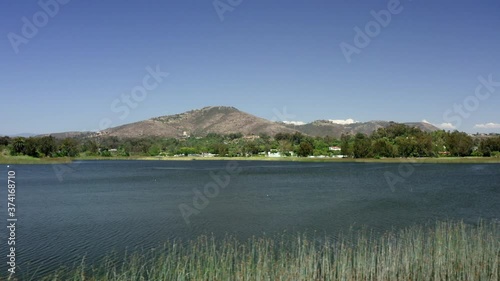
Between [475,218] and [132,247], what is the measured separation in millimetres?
20801

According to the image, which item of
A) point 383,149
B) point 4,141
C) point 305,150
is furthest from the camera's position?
point 4,141

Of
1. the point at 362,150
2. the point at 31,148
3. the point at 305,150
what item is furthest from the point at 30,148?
the point at 362,150

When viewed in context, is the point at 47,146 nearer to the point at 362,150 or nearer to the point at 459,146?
the point at 362,150

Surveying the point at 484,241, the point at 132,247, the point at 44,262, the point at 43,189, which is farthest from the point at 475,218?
the point at 43,189

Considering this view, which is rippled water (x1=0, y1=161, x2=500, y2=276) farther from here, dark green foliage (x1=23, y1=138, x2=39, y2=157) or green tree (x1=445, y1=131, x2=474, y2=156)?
dark green foliage (x1=23, y1=138, x2=39, y2=157)

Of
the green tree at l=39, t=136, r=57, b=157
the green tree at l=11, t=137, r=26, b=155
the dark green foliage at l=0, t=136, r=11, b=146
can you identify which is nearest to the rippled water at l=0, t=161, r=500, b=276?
the green tree at l=39, t=136, r=57, b=157

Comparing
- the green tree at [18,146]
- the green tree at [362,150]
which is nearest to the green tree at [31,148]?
the green tree at [18,146]

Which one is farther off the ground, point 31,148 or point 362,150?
point 362,150

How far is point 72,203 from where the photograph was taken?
34.7 m

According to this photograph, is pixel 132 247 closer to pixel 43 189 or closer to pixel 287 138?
pixel 43 189

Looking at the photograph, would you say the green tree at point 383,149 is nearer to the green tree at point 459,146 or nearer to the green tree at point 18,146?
the green tree at point 459,146

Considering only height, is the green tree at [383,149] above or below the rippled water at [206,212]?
above

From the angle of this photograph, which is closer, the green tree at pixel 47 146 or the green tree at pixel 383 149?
the green tree at pixel 383 149

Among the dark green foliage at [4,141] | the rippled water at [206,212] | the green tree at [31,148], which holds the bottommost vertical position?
the rippled water at [206,212]
